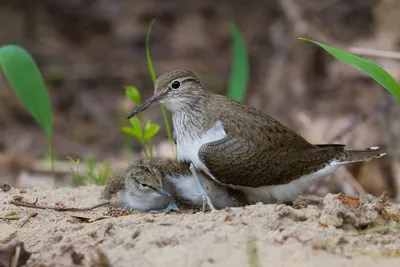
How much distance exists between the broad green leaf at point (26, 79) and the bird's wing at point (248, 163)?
183 cm

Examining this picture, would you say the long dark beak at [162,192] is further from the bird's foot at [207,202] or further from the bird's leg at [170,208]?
the bird's foot at [207,202]

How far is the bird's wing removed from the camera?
197 inches

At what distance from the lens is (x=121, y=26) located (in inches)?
517

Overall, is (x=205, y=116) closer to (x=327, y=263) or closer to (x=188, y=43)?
(x=327, y=263)

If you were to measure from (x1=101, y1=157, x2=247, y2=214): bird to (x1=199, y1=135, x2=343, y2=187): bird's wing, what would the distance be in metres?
0.22

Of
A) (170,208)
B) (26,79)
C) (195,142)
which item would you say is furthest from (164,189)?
(26,79)

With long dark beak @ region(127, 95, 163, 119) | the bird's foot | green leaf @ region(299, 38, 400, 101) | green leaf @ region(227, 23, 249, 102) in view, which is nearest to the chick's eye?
long dark beak @ region(127, 95, 163, 119)

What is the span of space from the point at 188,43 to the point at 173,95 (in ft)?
24.7

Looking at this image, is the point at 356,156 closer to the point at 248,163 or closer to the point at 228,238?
the point at 248,163

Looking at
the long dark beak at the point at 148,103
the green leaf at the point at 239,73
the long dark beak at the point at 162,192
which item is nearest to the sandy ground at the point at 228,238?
the long dark beak at the point at 162,192

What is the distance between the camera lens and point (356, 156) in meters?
5.48

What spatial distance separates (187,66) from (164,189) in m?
7.20

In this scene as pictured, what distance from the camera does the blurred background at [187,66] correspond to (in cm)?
933

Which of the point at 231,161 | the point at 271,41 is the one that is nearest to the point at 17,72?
the point at 231,161
